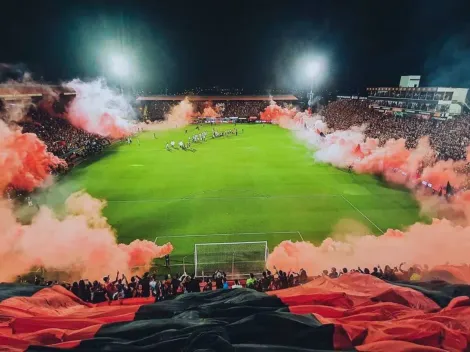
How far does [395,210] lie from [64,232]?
1968cm

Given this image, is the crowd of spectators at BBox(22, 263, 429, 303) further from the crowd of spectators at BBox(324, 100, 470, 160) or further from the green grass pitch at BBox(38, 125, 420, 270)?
the crowd of spectators at BBox(324, 100, 470, 160)

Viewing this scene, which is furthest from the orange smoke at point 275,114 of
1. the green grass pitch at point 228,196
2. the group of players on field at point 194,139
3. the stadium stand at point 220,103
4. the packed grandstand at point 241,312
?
the packed grandstand at point 241,312

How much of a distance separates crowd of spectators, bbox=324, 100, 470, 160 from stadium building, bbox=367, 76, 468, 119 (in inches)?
135

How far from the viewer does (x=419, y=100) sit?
56844 millimetres

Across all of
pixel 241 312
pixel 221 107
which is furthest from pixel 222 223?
pixel 221 107

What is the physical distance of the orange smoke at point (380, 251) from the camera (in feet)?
50.4

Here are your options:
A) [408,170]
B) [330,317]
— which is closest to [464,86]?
[408,170]

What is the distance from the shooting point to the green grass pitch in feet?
63.8

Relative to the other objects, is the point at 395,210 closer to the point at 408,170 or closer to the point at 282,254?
the point at 408,170

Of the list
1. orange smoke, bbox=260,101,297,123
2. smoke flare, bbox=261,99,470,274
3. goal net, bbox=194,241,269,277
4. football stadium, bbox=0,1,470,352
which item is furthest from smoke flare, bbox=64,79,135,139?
goal net, bbox=194,241,269,277

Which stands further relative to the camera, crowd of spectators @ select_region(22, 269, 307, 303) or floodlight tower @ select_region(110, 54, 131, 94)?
floodlight tower @ select_region(110, 54, 131, 94)

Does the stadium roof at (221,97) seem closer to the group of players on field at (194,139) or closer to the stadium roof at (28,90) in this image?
the group of players on field at (194,139)

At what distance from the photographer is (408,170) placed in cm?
2833

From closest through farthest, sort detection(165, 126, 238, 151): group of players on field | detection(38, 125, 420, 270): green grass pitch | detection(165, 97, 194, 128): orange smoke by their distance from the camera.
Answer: detection(38, 125, 420, 270): green grass pitch → detection(165, 126, 238, 151): group of players on field → detection(165, 97, 194, 128): orange smoke
